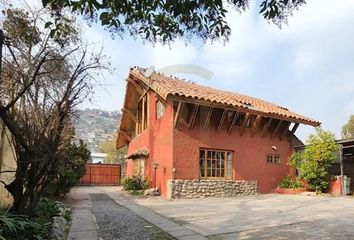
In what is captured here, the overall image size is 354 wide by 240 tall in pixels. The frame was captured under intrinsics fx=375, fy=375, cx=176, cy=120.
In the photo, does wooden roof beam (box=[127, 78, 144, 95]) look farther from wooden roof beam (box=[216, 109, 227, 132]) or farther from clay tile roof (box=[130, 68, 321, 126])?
wooden roof beam (box=[216, 109, 227, 132])

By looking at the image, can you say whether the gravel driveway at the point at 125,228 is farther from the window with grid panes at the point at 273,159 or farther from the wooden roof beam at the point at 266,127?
the window with grid panes at the point at 273,159

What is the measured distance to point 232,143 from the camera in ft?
61.2

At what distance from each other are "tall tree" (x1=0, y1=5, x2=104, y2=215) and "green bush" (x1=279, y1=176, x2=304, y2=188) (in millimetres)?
14499

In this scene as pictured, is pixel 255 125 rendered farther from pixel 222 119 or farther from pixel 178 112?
pixel 178 112

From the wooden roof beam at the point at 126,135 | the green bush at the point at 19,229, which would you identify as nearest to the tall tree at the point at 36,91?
the green bush at the point at 19,229

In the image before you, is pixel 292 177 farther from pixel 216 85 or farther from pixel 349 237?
pixel 349 237

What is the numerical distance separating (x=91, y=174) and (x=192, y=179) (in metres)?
18.7

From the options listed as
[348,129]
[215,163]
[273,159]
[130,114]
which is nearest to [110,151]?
[130,114]

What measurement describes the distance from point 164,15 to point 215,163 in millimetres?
14081

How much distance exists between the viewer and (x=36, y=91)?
25.0 ft

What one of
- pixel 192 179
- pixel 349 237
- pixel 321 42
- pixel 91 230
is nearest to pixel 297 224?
pixel 349 237

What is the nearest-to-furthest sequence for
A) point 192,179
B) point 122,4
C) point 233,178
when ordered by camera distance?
point 122,4, point 192,179, point 233,178

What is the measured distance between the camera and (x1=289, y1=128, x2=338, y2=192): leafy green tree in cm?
1805

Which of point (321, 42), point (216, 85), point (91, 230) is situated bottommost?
point (91, 230)
